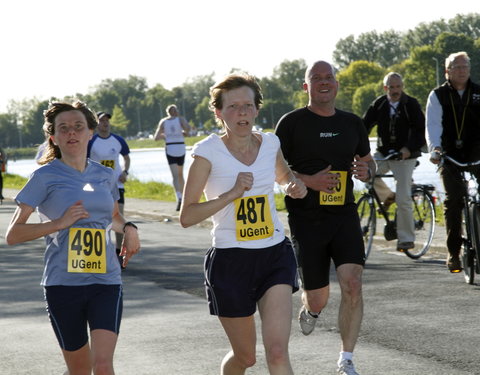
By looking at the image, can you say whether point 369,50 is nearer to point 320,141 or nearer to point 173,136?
point 173,136

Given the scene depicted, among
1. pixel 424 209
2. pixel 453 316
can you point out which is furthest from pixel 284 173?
pixel 424 209

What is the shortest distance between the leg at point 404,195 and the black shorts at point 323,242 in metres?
5.13

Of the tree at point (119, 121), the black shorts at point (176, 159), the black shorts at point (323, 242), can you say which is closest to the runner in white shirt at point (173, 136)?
the black shorts at point (176, 159)

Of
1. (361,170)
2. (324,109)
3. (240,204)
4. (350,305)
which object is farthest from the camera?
(324,109)

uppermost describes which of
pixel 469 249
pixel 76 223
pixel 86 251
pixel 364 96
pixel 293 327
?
pixel 364 96

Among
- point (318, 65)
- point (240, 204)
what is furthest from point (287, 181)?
point (318, 65)

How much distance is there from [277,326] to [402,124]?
704cm

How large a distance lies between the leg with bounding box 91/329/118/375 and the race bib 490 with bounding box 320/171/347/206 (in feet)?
7.21

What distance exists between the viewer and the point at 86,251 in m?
4.80

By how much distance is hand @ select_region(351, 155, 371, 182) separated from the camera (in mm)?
6505

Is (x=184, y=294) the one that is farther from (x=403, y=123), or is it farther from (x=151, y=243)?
(x=151, y=243)

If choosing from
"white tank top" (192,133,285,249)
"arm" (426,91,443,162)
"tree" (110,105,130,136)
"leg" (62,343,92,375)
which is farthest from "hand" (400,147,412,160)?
"tree" (110,105,130,136)

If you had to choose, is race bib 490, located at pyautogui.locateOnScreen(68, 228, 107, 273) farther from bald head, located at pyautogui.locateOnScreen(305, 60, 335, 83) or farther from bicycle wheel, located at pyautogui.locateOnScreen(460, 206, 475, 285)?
bicycle wheel, located at pyautogui.locateOnScreen(460, 206, 475, 285)

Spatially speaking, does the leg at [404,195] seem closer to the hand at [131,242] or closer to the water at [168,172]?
the water at [168,172]
